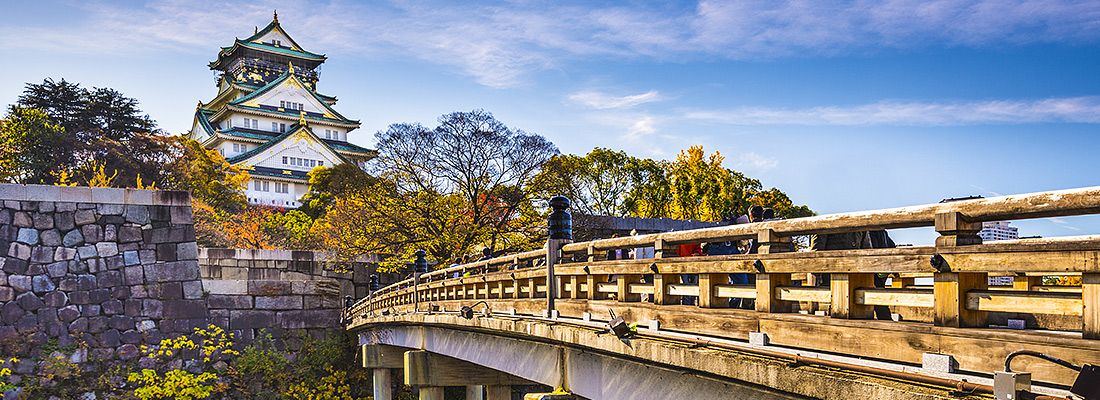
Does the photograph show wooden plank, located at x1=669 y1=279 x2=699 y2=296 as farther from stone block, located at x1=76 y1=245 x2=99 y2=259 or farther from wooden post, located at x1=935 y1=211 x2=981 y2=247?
stone block, located at x1=76 y1=245 x2=99 y2=259

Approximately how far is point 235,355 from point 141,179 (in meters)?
18.1

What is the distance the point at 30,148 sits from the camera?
3988 cm

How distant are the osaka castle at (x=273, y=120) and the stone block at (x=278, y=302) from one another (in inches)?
1269

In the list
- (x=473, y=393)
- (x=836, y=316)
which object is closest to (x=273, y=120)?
(x=473, y=393)

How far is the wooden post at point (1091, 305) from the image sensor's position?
13.3 ft

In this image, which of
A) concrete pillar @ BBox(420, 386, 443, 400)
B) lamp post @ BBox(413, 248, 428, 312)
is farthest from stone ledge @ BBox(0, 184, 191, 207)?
concrete pillar @ BBox(420, 386, 443, 400)

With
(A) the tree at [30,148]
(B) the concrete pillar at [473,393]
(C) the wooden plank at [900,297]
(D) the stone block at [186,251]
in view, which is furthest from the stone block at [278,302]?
(C) the wooden plank at [900,297]

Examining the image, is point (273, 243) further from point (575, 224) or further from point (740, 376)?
point (740, 376)

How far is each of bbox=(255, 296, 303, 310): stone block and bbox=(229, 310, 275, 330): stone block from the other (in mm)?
178

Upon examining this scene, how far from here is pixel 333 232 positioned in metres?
36.3

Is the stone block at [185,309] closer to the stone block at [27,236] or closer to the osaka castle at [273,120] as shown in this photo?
the stone block at [27,236]

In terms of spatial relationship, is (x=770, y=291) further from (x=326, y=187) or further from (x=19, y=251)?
(x=326, y=187)

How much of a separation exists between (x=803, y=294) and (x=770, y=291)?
31 centimetres

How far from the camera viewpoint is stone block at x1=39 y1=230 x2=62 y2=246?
24578 millimetres
